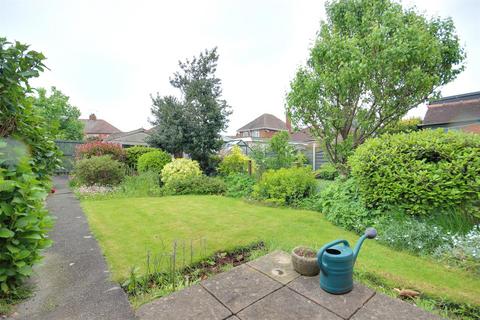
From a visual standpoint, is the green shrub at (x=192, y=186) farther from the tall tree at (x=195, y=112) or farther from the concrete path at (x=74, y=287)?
the concrete path at (x=74, y=287)

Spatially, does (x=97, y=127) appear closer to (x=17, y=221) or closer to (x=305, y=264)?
(x=17, y=221)

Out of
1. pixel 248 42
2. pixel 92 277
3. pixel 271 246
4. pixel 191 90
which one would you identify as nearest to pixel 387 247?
pixel 271 246

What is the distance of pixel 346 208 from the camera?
429cm

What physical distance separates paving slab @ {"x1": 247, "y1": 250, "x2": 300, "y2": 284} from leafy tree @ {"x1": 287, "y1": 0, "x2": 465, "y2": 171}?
4288 mm

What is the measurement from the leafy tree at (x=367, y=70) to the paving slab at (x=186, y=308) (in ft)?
17.7

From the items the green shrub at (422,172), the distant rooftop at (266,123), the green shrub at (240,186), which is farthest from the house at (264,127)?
the green shrub at (422,172)

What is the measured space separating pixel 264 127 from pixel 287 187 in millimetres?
25616

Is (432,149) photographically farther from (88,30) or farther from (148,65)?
(148,65)

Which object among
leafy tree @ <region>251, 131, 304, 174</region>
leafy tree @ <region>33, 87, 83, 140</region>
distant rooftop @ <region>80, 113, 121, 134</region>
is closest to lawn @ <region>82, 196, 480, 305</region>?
leafy tree @ <region>251, 131, 304, 174</region>

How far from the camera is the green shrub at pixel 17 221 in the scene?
1.67m

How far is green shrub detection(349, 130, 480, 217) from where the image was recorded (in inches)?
126

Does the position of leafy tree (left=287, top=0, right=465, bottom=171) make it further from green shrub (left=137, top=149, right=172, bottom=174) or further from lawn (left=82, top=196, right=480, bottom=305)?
green shrub (left=137, top=149, right=172, bottom=174)

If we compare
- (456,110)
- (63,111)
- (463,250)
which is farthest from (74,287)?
(63,111)

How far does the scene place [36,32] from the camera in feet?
19.0
